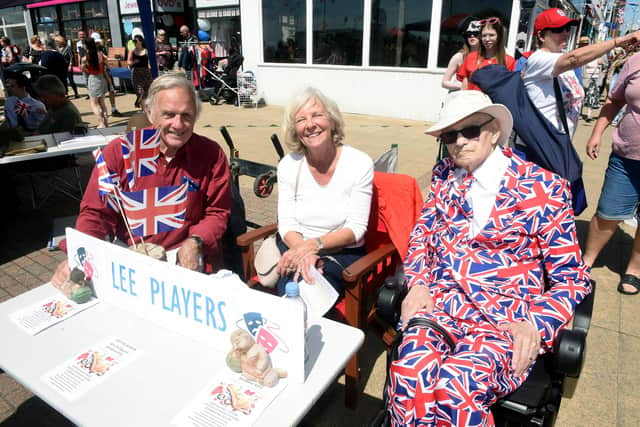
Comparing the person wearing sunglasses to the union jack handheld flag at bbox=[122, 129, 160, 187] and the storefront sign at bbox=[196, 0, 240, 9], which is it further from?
the storefront sign at bbox=[196, 0, 240, 9]

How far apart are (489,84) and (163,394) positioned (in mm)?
2465

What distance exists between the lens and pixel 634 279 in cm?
328

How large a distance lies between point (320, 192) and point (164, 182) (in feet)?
2.75

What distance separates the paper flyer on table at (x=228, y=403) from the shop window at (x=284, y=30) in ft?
37.3

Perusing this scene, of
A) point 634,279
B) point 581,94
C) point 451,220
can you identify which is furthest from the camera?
point 634,279

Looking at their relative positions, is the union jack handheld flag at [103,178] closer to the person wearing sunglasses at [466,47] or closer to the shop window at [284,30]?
the person wearing sunglasses at [466,47]

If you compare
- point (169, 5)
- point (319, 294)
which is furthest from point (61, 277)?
point (169, 5)

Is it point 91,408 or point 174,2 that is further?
point 174,2

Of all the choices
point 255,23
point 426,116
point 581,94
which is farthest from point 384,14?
point 581,94

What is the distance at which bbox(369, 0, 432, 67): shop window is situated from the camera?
386 inches

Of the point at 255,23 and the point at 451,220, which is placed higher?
the point at 255,23

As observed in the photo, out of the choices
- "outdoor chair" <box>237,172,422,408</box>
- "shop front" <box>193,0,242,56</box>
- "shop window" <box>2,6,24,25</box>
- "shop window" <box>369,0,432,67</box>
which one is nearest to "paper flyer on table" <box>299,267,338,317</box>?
"outdoor chair" <box>237,172,422,408</box>

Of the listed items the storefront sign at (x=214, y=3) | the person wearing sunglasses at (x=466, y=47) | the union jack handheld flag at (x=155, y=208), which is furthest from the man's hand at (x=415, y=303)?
the storefront sign at (x=214, y=3)

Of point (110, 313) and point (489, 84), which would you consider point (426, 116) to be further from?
point (110, 313)
